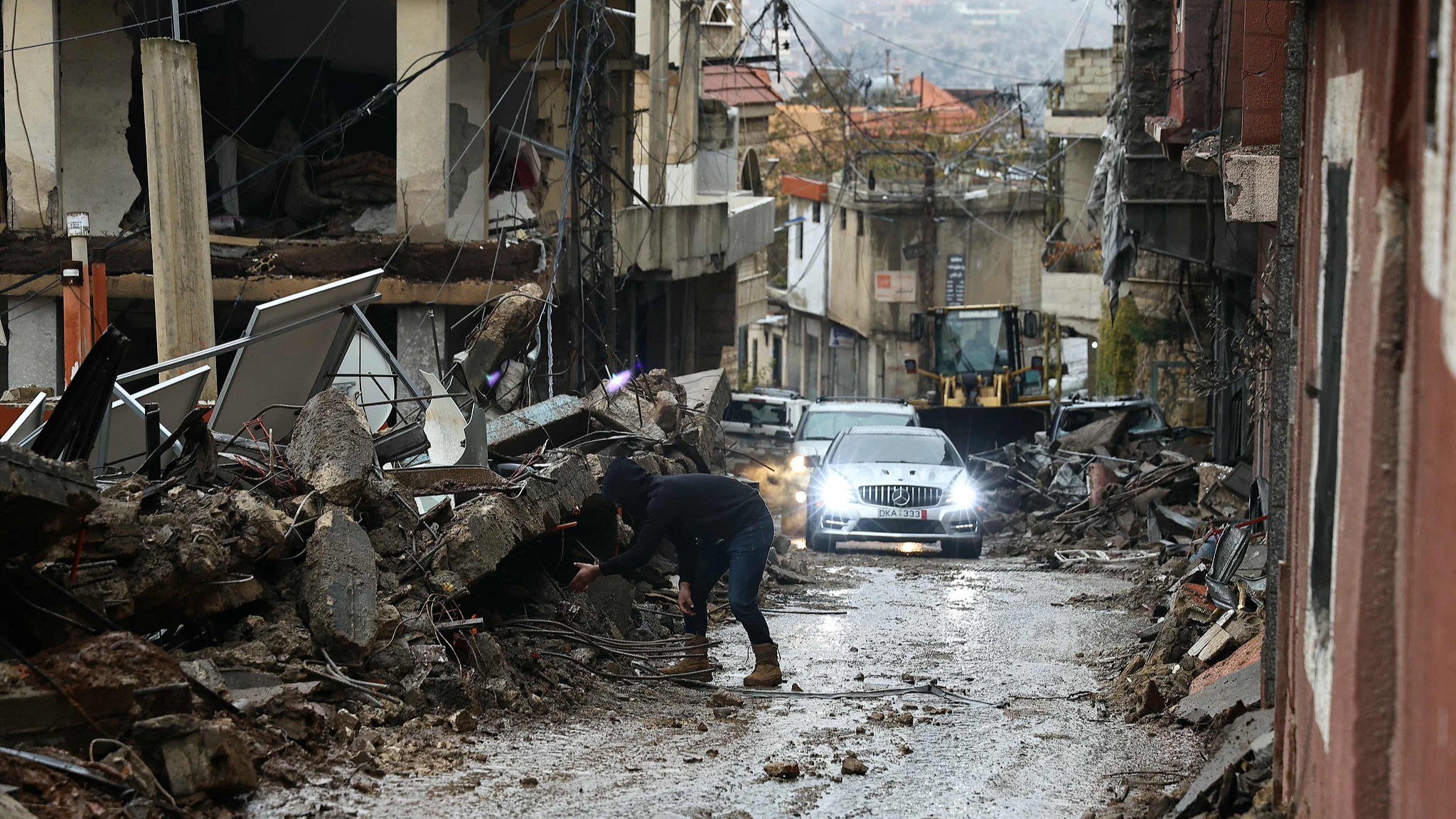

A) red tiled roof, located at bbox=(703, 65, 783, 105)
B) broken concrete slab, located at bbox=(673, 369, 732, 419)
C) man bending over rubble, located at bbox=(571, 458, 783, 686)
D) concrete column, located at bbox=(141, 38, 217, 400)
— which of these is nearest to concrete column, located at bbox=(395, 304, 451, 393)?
broken concrete slab, located at bbox=(673, 369, 732, 419)

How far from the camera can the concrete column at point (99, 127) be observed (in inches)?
758

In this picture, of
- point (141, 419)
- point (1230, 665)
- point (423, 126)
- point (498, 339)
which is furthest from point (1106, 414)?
point (141, 419)

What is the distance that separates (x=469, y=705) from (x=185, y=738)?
2002mm

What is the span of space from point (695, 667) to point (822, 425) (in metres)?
14.4

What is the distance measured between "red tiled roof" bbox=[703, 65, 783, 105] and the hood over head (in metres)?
28.4

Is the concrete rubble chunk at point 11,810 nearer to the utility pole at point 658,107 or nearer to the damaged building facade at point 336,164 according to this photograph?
the damaged building facade at point 336,164

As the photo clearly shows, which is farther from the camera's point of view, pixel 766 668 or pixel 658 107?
pixel 658 107

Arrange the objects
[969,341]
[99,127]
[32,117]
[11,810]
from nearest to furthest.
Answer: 1. [11,810]
2. [32,117]
3. [99,127]
4. [969,341]

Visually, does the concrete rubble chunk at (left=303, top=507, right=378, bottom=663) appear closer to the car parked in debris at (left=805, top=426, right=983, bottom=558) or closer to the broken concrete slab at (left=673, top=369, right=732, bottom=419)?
the broken concrete slab at (left=673, top=369, right=732, bottom=419)

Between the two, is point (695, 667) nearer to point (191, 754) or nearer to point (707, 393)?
point (191, 754)

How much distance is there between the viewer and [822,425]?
915 inches

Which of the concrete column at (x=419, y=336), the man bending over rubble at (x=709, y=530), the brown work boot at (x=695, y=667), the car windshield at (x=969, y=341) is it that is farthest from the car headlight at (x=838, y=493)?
the car windshield at (x=969, y=341)

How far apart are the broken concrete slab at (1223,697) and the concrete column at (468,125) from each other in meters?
13.7

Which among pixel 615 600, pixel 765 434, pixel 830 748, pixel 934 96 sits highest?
pixel 934 96
